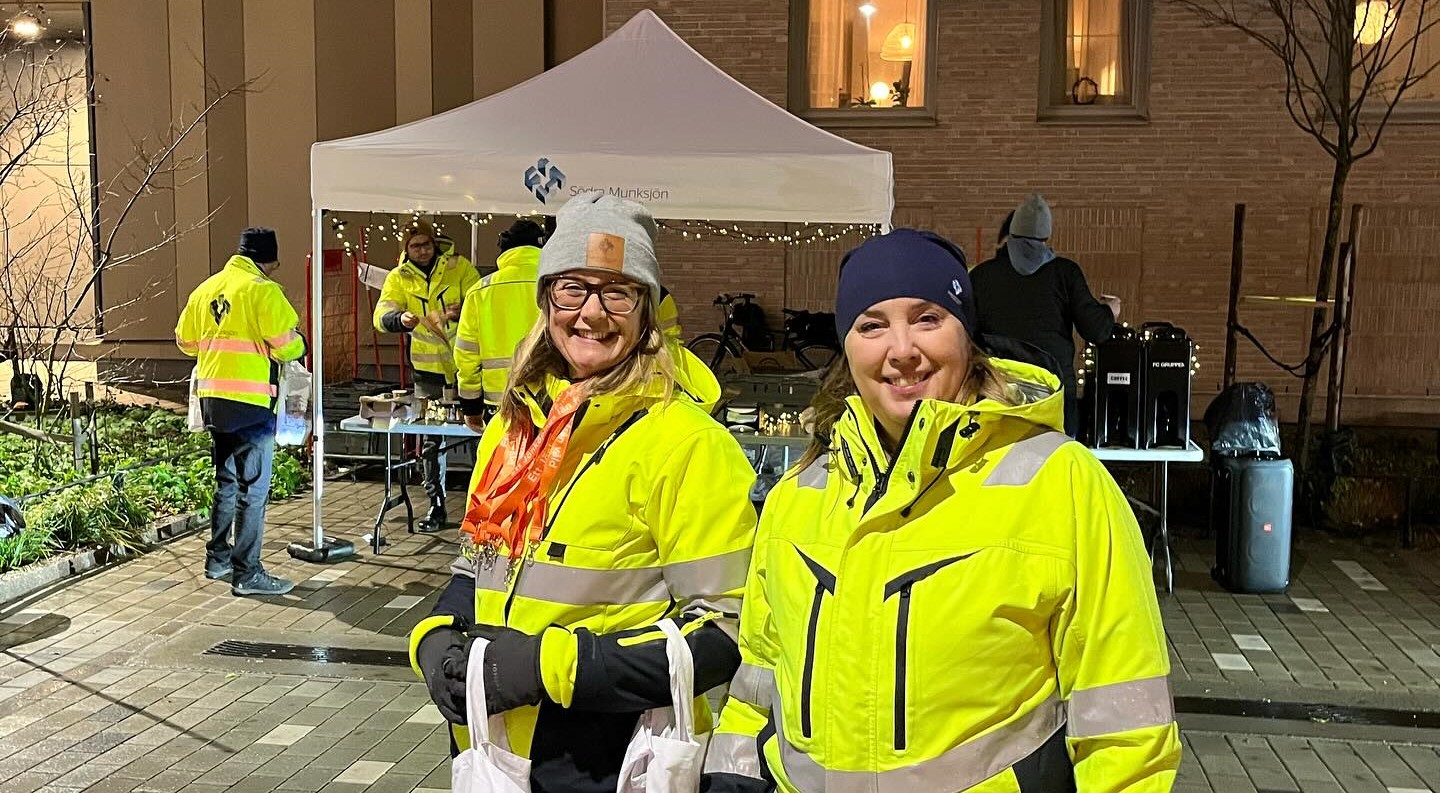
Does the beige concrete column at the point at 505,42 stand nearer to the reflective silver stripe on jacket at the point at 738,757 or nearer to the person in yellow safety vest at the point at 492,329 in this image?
the person in yellow safety vest at the point at 492,329

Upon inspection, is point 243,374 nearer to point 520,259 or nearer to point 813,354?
point 520,259

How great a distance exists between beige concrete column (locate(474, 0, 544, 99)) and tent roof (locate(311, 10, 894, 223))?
6.83 meters

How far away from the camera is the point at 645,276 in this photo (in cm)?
256

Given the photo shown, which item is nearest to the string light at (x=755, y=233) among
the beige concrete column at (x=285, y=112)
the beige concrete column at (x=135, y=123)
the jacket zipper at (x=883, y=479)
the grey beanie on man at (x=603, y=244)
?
the beige concrete column at (x=285, y=112)

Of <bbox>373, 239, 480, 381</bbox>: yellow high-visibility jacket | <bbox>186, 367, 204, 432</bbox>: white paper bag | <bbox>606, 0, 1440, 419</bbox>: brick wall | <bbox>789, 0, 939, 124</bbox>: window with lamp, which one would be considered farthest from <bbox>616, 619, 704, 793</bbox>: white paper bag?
<bbox>789, 0, 939, 124</bbox>: window with lamp

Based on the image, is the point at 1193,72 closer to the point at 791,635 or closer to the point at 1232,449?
the point at 1232,449

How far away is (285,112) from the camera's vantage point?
14.9m

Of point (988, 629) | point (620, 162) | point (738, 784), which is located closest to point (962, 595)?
point (988, 629)

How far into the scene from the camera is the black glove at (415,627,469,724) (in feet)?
7.86

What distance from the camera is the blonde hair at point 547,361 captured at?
2543mm

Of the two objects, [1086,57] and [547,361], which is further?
[1086,57]

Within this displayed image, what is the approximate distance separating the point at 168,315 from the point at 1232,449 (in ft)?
39.8

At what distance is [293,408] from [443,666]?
606cm

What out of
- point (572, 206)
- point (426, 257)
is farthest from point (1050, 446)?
point (426, 257)
